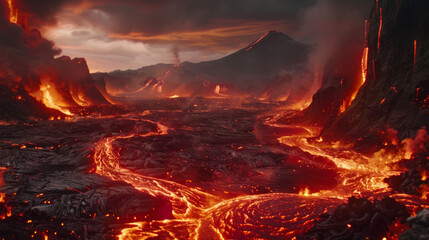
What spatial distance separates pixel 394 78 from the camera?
2084 centimetres

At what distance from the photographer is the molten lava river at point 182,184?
9.86 metres

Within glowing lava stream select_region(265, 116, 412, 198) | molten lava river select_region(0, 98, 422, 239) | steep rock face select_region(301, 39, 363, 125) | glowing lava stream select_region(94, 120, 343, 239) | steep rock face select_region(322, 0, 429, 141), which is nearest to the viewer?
glowing lava stream select_region(94, 120, 343, 239)

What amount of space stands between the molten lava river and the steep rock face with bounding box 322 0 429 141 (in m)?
2.13

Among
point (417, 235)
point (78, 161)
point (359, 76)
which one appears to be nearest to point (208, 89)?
point (359, 76)

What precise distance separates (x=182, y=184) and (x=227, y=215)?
15.6 ft

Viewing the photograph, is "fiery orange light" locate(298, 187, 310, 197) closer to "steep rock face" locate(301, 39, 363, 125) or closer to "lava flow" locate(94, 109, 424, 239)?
"lava flow" locate(94, 109, 424, 239)

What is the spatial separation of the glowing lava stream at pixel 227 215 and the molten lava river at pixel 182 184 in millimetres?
36

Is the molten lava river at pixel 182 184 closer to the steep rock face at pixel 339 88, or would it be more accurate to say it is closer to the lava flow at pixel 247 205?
the lava flow at pixel 247 205

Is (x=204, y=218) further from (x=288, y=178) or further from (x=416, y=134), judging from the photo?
(x=416, y=134)

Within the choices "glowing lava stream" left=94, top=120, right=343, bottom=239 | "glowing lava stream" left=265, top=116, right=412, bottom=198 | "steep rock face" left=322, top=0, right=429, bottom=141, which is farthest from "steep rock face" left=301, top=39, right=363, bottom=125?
"glowing lava stream" left=94, top=120, right=343, bottom=239

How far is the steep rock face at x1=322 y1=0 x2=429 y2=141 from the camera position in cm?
1725

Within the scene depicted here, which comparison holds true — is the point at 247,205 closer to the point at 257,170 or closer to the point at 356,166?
the point at 257,170

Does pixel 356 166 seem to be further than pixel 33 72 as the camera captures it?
No

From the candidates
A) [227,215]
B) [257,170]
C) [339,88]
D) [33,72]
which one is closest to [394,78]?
[339,88]
